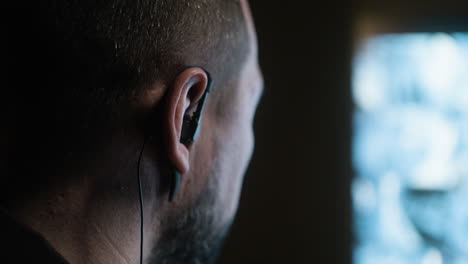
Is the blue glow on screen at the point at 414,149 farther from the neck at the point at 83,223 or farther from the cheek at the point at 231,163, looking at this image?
the neck at the point at 83,223

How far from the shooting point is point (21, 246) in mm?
450

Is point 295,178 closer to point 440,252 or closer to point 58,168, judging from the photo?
point 440,252

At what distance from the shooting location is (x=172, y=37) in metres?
0.54

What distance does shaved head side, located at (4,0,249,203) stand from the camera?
19.4 inches

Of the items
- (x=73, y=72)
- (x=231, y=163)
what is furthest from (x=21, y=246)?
(x=231, y=163)

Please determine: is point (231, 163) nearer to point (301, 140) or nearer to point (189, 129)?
point (189, 129)

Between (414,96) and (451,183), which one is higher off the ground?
(414,96)

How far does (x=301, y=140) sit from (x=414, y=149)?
1.35 ft

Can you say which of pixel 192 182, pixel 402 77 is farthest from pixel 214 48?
pixel 402 77

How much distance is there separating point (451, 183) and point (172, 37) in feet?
3.95

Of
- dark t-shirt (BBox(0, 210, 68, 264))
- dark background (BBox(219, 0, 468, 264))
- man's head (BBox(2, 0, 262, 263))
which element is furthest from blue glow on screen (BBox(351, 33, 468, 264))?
dark t-shirt (BBox(0, 210, 68, 264))

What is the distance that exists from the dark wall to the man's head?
1.20 m

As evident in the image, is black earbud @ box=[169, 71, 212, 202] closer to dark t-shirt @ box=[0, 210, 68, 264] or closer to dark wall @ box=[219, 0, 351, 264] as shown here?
dark t-shirt @ box=[0, 210, 68, 264]

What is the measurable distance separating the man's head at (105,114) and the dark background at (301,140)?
3.95ft
